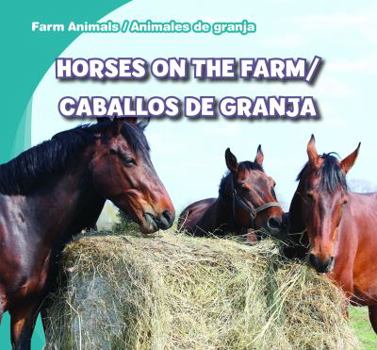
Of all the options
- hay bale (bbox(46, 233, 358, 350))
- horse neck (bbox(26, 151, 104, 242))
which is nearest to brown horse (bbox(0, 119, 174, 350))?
horse neck (bbox(26, 151, 104, 242))

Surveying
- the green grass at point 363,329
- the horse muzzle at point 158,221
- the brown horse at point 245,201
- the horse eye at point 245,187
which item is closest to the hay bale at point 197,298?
the horse muzzle at point 158,221

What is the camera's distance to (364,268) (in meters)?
5.79

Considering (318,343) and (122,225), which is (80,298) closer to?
(122,225)

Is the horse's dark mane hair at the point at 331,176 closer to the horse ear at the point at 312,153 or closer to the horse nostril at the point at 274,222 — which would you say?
the horse ear at the point at 312,153

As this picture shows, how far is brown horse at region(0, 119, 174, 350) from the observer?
4.55 m

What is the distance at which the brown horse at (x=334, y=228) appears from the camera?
447 cm

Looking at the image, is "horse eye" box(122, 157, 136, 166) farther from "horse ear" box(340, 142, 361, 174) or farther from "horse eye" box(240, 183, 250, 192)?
"horse eye" box(240, 183, 250, 192)

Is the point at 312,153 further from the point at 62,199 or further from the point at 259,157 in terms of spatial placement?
the point at 259,157

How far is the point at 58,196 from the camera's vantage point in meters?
4.71

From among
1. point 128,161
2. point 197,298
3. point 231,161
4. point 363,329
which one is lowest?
point 363,329

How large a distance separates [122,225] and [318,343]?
1821 millimetres

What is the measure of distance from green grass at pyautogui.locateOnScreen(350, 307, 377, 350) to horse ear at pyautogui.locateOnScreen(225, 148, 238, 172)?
201 cm

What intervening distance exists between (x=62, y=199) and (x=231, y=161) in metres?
2.05

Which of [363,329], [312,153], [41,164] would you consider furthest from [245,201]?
[363,329]
